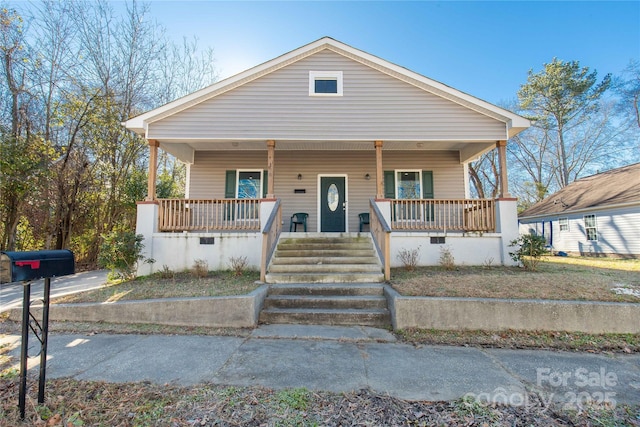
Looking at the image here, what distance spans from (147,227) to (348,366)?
6.81m

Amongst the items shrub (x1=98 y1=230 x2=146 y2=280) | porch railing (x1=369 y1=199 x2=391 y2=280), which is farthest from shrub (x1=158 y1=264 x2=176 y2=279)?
porch railing (x1=369 y1=199 x2=391 y2=280)

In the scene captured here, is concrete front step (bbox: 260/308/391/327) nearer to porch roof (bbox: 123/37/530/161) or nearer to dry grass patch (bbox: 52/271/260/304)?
dry grass patch (bbox: 52/271/260/304)

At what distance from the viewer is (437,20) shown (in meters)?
11.7

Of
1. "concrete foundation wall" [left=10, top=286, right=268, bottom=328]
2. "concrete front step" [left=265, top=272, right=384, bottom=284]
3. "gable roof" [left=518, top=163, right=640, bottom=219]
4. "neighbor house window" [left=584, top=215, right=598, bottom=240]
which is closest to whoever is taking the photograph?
"concrete foundation wall" [left=10, top=286, right=268, bottom=328]

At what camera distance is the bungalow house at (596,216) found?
43.0 ft

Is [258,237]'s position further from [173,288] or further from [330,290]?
[330,290]

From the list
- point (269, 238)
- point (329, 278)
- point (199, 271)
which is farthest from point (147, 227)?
point (329, 278)

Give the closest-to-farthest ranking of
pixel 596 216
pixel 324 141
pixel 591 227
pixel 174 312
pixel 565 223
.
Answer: pixel 174 312 → pixel 324 141 → pixel 596 216 → pixel 591 227 → pixel 565 223

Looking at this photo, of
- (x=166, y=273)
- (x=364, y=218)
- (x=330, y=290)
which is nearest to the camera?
(x=330, y=290)

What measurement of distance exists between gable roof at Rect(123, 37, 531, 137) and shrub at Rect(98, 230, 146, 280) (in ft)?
10.4

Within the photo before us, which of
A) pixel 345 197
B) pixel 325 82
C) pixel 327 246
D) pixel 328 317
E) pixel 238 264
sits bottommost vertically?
pixel 328 317

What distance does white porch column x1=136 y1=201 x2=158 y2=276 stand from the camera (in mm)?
7559

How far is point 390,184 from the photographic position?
Answer: 33.0ft

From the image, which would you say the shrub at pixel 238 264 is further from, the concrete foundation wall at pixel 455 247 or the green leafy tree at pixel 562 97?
the green leafy tree at pixel 562 97
